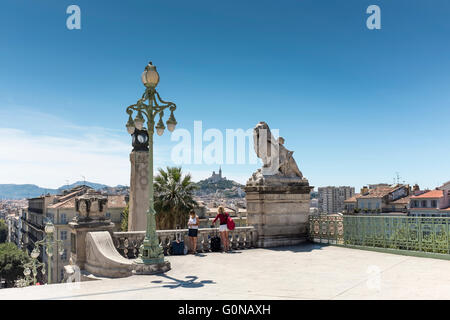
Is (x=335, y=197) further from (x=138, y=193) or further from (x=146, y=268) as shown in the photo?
(x=146, y=268)

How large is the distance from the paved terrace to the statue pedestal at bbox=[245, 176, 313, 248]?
2072 millimetres

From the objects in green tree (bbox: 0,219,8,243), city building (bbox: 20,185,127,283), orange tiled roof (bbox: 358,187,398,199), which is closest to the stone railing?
Result: city building (bbox: 20,185,127,283)

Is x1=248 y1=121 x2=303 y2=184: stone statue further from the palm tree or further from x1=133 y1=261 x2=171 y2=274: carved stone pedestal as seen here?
the palm tree

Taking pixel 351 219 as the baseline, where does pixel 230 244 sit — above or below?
below

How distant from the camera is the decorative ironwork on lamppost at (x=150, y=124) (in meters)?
8.79

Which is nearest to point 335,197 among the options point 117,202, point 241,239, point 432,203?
point 432,203

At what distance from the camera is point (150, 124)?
9.07m

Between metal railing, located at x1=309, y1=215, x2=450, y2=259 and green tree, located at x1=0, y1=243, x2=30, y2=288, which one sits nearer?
metal railing, located at x1=309, y1=215, x2=450, y2=259

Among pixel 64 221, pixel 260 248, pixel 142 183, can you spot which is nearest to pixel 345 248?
pixel 260 248

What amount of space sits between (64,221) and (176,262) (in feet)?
149

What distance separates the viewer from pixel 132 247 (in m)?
10.7

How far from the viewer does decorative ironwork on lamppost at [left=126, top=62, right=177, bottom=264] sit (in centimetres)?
879
